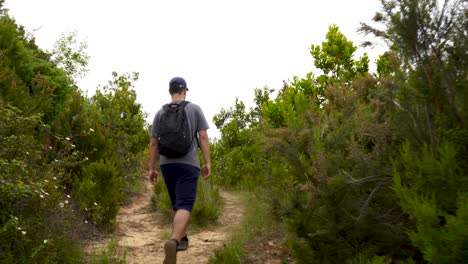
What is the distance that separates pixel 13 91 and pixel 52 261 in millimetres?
2995

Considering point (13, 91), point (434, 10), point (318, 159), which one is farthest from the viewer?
point (13, 91)

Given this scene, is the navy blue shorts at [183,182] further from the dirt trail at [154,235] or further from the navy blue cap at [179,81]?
the dirt trail at [154,235]

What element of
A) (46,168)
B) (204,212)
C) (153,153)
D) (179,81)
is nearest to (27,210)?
(46,168)

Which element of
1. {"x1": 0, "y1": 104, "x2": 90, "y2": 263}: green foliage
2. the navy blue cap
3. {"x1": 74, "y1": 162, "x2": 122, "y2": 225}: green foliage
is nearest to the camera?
{"x1": 0, "y1": 104, "x2": 90, "y2": 263}: green foliage

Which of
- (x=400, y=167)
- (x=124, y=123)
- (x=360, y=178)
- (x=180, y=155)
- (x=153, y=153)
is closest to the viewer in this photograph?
(x=400, y=167)

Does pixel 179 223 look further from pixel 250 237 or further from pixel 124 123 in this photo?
pixel 124 123

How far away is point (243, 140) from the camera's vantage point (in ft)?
51.4

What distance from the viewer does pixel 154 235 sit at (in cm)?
734

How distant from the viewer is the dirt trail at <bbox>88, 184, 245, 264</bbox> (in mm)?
6145

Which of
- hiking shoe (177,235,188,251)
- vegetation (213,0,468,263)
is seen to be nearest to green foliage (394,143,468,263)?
vegetation (213,0,468,263)

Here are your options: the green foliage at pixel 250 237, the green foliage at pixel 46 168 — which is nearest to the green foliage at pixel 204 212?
the green foliage at pixel 250 237

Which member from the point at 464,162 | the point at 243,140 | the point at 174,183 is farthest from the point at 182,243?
the point at 243,140

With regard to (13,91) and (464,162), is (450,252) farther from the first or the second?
(13,91)

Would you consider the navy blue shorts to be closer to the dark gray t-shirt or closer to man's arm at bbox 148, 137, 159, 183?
the dark gray t-shirt
